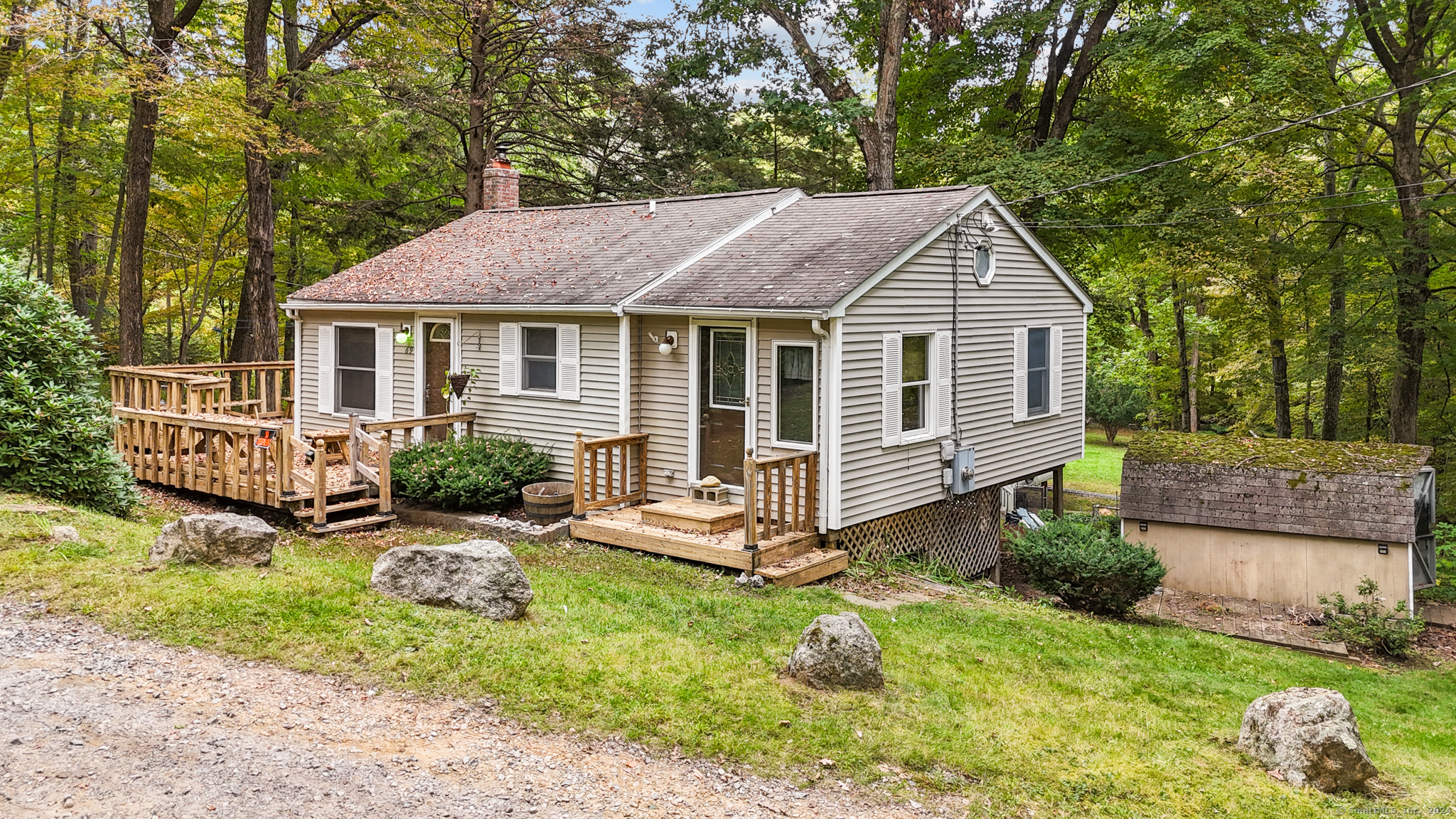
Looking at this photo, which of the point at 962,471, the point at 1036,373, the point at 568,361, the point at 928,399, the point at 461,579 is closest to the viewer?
the point at 461,579

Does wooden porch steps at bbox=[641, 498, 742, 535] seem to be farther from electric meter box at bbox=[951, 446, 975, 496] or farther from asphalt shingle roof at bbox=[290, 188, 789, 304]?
electric meter box at bbox=[951, 446, 975, 496]

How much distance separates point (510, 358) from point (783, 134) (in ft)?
46.3

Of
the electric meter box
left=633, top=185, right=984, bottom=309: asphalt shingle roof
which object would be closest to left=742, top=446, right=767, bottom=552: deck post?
left=633, top=185, right=984, bottom=309: asphalt shingle roof

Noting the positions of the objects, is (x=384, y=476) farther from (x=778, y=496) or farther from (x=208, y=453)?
(x=778, y=496)

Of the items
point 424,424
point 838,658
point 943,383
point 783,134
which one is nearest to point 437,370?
point 424,424

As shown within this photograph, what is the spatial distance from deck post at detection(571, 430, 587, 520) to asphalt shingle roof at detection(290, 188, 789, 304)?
73.2 inches

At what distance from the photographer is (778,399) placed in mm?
10617

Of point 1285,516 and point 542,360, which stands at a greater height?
point 542,360

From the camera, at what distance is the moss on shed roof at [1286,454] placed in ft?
42.7

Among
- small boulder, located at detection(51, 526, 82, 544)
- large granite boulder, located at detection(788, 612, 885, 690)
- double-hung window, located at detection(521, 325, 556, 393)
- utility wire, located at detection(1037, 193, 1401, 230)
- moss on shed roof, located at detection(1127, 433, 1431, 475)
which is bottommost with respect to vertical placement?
large granite boulder, located at detection(788, 612, 885, 690)

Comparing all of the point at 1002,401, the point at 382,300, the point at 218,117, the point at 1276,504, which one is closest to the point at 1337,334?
the point at 1276,504

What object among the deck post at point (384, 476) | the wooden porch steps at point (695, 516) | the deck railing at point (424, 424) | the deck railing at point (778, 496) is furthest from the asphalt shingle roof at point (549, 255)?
the deck railing at point (778, 496)

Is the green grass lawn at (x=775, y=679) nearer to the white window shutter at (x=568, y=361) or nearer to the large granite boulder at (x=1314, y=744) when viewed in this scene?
the large granite boulder at (x=1314, y=744)

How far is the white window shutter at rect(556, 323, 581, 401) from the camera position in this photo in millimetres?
12047
